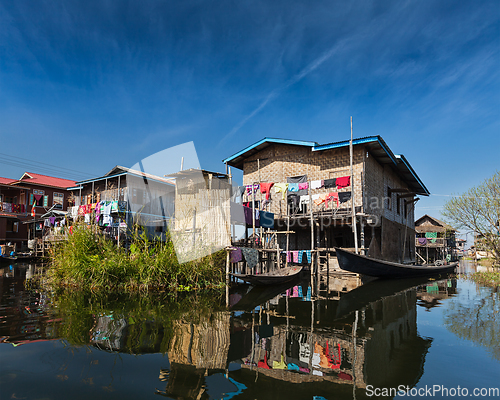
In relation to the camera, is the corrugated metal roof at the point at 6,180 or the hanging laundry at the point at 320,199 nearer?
the hanging laundry at the point at 320,199

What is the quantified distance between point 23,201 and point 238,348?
2644 cm

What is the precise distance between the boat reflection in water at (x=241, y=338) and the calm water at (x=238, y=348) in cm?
2

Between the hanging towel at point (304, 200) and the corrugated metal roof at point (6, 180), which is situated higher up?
the corrugated metal roof at point (6, 180)

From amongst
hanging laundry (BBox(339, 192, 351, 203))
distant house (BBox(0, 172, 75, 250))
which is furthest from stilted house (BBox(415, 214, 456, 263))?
distant house (BBox(0, 172, 75, 250))

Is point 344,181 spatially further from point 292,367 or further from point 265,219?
point 292,367

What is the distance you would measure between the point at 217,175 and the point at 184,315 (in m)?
5.90

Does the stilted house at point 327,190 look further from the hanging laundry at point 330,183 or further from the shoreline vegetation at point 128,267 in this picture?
the shoreline vegetation at point 128,267

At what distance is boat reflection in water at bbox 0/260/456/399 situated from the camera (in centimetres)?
326

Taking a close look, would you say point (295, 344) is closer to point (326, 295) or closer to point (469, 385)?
point (469, 385)

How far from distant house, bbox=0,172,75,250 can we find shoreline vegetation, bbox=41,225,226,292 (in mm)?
16117

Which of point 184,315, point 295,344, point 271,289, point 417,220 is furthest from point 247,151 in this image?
point 417,220

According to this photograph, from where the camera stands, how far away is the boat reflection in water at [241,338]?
3258 mm

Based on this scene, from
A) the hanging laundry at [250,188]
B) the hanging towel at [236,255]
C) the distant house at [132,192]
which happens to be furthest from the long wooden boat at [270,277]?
the distant house at [132,192]

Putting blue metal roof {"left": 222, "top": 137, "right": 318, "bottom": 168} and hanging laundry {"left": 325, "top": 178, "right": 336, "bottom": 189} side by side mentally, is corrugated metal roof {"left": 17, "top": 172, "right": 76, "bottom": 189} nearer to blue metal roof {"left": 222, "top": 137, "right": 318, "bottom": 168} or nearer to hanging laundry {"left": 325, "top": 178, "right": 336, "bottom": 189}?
blue metal roof {"left": 222, "top": 137, "right": 318, "bottom": 168}
